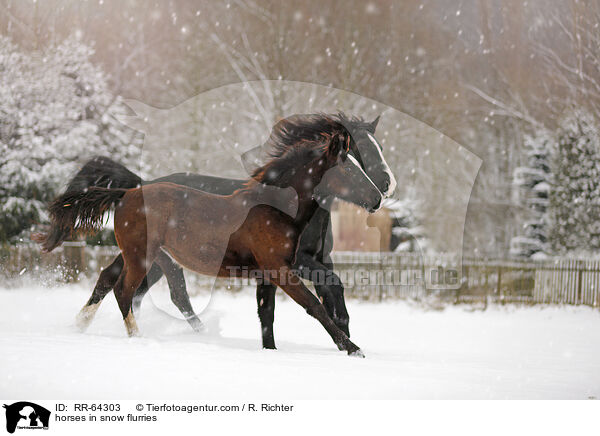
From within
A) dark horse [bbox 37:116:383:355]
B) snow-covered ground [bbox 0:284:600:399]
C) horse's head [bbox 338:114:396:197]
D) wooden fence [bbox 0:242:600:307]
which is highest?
horse's head [bbox 338:114:396:197]

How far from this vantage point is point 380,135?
13758 mm

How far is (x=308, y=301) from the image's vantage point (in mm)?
4645

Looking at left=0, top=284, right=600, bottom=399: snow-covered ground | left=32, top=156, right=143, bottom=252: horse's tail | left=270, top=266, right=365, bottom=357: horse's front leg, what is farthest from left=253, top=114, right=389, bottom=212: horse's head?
left=32, top=156, right=143, bottom=252: horse's tail

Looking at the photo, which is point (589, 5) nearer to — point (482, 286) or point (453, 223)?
point (482, 286)

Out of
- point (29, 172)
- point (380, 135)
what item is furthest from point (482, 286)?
point (29, 172)

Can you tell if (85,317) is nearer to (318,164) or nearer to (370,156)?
(318,164)

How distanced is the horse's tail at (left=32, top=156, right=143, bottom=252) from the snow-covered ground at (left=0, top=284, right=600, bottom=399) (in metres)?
1.09

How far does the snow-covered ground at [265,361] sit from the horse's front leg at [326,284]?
358mm

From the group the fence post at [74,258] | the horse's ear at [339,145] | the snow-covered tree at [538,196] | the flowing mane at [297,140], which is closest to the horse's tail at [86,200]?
the flowing mane at [297,140]

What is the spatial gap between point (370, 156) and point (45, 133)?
9086 mm

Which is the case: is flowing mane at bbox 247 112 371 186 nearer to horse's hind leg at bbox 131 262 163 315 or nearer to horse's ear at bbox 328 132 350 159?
horse's ear at bbox 328 132 350 159

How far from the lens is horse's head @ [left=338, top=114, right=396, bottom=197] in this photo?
16.3 ft

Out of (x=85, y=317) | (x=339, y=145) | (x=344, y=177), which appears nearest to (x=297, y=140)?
(x=339, y=145)

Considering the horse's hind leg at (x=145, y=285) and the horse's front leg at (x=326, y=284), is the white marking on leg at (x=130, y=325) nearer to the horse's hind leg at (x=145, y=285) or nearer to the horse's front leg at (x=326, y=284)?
the horse's hind leg at (x=145, y=285)
